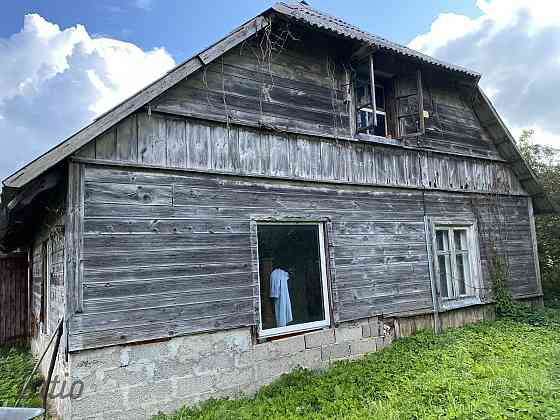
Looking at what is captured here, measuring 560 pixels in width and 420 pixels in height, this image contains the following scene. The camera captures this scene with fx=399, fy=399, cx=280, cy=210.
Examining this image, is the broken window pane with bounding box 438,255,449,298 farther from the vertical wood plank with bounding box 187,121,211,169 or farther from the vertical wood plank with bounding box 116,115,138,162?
Answer: the vertical wood plank with bounding box 116,115,138,162

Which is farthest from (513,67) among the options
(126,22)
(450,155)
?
(126,22)

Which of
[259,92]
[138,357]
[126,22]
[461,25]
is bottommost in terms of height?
[138,357]

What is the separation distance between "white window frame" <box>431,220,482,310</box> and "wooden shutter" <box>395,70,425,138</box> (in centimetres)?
200

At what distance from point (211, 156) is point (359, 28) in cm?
449

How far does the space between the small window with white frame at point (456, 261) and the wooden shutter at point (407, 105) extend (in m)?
2.11

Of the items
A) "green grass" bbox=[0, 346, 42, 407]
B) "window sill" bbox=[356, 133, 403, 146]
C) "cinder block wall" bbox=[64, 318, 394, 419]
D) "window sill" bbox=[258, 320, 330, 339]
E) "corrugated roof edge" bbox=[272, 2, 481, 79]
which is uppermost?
"corrugated roof edge" bbox=[272, 2, 481, 79]

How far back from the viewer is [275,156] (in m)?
6.26

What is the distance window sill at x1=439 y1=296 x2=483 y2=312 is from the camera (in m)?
8.07

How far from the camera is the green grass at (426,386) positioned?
4.34 metres

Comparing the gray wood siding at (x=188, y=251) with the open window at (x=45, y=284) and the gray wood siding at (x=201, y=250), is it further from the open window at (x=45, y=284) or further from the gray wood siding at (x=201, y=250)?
the open window at (x=45, y=284)

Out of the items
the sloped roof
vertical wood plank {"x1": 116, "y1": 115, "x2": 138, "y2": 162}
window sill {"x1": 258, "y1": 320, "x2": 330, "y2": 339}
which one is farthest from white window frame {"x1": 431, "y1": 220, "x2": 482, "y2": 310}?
vertical wood plank {"x1": 116, "y1": 115, "x2": 138, "y2": 162}

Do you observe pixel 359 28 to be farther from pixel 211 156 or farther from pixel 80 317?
pixel 80 317

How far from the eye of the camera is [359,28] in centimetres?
800

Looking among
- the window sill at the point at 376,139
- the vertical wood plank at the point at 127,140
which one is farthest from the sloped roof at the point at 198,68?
the window sill at the point at 376,139
